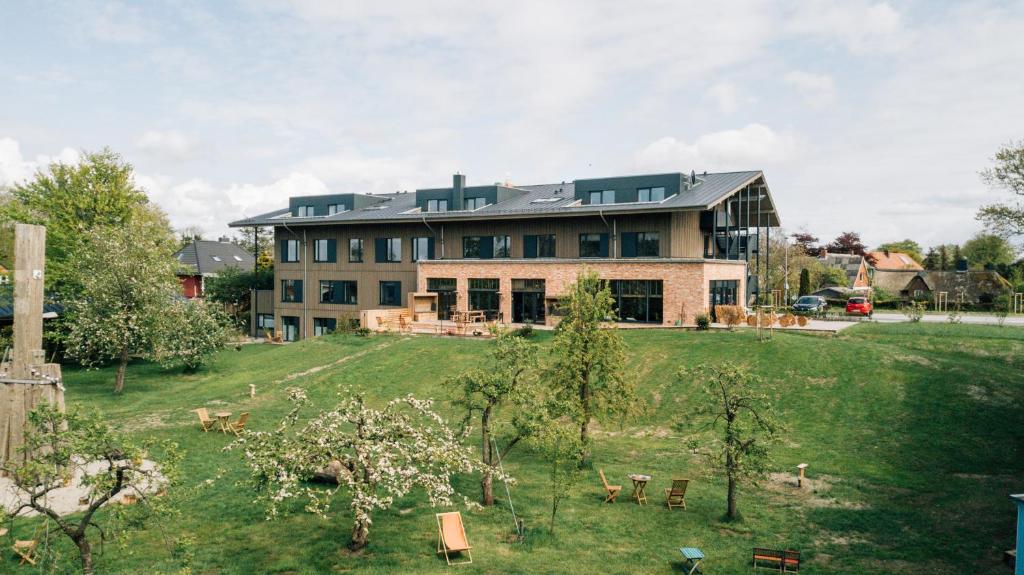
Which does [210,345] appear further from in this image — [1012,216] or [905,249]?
[905,249]

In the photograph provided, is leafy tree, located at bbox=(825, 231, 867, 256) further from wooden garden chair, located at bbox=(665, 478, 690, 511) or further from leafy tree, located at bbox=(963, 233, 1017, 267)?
wooden garden chair, located at bbox=(665, 478, 690, 511)

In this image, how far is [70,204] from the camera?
1515 inches

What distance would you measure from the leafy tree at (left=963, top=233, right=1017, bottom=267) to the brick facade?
61.0 metres

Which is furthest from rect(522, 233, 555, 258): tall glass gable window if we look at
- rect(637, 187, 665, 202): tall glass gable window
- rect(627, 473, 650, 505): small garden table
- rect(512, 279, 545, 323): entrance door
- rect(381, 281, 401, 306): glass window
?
rect(627, 473, 650, 505): small garden table

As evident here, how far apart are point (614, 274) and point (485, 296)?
801cm

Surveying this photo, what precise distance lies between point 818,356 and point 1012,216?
12108mm

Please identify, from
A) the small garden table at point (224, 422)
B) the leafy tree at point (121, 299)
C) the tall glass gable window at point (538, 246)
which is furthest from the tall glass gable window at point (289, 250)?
the small garden table at point (224, 422)

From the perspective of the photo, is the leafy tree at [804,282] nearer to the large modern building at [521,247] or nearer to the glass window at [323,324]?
the large modern building at [521,247]

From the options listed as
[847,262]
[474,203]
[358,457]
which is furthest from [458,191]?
[847,262]

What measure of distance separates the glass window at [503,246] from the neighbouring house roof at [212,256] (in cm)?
3252

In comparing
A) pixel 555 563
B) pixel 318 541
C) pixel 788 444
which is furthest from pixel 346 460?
pixel 788 444

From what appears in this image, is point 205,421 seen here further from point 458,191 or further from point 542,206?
point 458,191

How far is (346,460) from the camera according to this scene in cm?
1219

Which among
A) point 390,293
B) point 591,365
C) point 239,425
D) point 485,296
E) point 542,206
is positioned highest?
point 542,206
